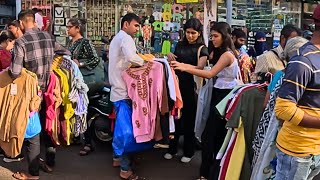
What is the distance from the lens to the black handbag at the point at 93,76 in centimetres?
601

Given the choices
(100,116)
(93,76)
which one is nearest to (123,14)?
(93,76)

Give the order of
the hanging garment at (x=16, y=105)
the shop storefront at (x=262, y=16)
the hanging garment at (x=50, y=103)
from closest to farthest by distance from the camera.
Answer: the hanging garment at (x=16, y=105) < the hanging garment at (x=50, y=103) < the shop storefront at (x=262, y=16)

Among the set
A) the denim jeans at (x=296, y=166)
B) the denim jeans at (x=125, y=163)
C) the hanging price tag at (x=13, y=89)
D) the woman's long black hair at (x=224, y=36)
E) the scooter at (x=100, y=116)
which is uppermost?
the woman's long black hair at (x=224, y=36)

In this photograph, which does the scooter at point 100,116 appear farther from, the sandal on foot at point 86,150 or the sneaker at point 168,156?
the sneaker at point 168,156

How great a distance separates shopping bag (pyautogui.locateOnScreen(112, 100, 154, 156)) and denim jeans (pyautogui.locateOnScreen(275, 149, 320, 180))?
2154 mm

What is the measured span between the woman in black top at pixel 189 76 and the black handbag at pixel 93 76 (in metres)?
1.26

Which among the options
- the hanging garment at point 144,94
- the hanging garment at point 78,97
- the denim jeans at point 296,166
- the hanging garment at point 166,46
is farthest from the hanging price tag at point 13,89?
the hanging garment at point 166,46

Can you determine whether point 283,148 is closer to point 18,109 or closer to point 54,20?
point 18,109

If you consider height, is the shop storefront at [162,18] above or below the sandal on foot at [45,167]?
above

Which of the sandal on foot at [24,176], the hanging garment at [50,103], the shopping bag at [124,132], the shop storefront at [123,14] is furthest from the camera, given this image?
the shop storefront at [123,14]

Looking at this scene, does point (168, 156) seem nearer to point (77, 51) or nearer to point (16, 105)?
point (77, 51)

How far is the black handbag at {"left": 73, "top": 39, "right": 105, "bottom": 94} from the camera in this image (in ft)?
19.7

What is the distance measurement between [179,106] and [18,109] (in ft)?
5.55

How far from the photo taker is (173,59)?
524cm
